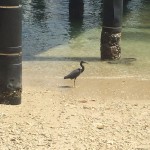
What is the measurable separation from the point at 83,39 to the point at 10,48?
9842 millimetres

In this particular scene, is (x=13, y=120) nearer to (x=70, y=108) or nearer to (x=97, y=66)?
(x=70, y=108)

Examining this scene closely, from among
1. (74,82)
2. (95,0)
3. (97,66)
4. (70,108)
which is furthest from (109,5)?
(95,0)

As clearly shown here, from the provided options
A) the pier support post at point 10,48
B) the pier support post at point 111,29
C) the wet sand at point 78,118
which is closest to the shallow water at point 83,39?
the pier support post at point 111,29

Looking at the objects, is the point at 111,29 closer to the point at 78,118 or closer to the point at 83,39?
the point at 83,39

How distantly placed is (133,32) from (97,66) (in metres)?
5.90

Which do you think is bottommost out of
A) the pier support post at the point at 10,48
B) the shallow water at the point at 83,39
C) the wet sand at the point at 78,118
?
the shallow water at the point at 83,39

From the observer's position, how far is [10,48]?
23.8 feet

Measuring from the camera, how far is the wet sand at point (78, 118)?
248 inches

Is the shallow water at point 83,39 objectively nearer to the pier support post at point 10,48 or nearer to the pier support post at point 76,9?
the pier support post at point 76,9

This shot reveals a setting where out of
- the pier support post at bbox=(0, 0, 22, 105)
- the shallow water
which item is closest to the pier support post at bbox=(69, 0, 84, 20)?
the shallow water

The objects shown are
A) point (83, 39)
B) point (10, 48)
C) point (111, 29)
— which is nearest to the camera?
point (10, 48)

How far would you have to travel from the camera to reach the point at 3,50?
726 cm

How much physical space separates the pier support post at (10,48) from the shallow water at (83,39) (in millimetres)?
A: 4812

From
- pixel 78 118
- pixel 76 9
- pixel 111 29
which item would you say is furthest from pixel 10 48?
pixel 76 9
